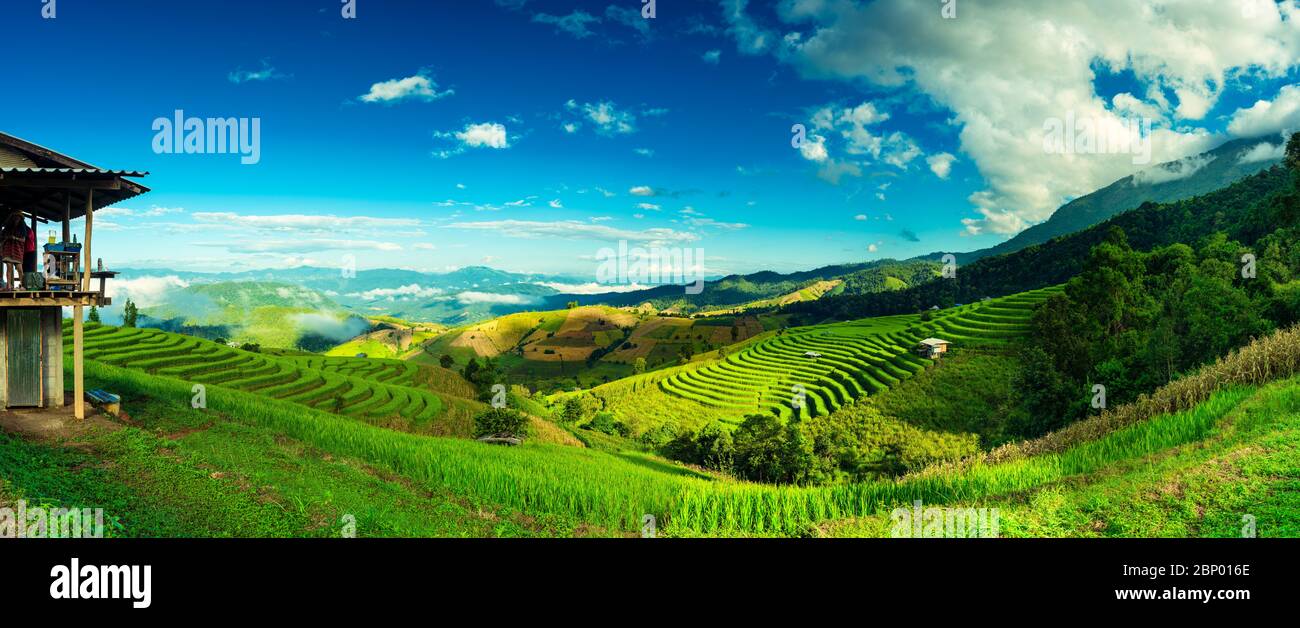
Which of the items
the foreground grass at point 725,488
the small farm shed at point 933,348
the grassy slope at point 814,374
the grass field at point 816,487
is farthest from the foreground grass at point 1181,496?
the small farm shed at point 933,348

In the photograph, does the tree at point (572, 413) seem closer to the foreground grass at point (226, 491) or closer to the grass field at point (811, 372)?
the grass field at point (811, 372)

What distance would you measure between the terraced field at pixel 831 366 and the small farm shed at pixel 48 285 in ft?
155

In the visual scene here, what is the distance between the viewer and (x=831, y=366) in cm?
7556

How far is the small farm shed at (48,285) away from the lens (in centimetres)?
1217

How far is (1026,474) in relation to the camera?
35.1ft

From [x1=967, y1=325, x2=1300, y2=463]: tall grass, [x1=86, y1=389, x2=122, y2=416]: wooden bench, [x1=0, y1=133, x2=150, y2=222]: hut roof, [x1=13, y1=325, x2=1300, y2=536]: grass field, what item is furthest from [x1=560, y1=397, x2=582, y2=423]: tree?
[x1=967, y1=325, x2=1300, y2=463]: tall grass

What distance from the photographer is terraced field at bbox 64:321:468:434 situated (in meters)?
32.4

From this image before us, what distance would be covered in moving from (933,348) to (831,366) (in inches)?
608

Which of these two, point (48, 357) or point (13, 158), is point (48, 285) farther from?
point (13, 158)

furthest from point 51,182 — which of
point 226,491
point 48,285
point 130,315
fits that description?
point 130,315
